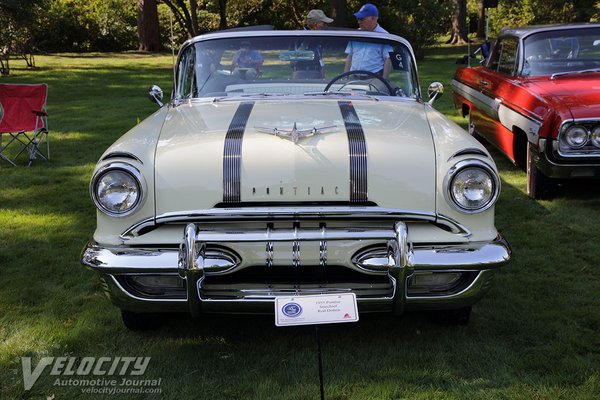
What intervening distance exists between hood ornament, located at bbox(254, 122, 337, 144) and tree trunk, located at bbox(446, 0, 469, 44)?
28.9 m

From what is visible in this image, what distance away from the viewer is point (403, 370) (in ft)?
10.4

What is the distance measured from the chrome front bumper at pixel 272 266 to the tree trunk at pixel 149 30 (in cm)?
2687

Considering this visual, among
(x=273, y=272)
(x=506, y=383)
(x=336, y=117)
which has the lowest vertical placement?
(x=506, y=383)

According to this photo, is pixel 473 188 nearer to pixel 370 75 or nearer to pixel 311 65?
pixel 370 75

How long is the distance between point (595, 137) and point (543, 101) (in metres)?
0.55

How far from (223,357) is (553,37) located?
5.27 meters

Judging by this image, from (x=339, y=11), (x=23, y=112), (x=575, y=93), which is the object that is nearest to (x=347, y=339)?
(x=575, y=93)

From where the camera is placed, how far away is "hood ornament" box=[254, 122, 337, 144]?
3.21m

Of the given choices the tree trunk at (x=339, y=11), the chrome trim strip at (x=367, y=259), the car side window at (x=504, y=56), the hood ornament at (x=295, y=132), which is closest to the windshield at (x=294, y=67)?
the hood ornament at (x=295, y=132)

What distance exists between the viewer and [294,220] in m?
3.00

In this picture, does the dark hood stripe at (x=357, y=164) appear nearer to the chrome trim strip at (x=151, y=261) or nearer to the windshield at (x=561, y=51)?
the chrome trim strip at (x=151, y=261)

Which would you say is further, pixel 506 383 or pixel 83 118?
pixel 83 118

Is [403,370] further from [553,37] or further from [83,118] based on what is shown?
[83,118]

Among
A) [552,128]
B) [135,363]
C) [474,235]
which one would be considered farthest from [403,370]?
[552,128]
